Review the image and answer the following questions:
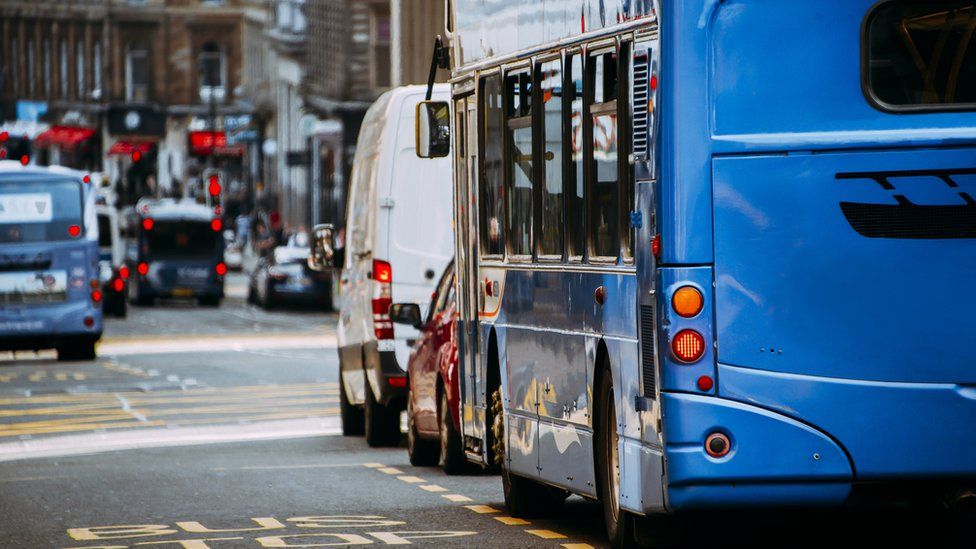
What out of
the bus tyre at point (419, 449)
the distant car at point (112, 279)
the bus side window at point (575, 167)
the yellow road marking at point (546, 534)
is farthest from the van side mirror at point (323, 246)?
the distant car at point (112, 279)

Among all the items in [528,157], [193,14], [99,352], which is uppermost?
[193,14]

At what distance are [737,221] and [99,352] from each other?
2862 centimetres

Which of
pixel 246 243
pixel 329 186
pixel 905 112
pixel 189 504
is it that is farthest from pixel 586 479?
pixel 246 243

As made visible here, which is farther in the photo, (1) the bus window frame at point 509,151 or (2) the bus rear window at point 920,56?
(1) the bus window frame at point 509,151

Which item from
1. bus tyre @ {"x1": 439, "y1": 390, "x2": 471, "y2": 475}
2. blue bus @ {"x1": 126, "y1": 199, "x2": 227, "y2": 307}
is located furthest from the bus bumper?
blue bus @ {"x1": 126, "y1": 199, "x2": 227, "y2": 307}

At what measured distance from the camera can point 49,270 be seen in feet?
113

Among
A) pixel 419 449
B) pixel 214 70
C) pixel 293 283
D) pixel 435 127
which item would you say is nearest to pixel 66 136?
pixel 214 70

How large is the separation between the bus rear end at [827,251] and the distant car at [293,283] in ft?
138

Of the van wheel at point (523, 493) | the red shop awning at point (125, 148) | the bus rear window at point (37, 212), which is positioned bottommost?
the van wheel at point (523, 493)

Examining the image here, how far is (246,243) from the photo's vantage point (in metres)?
88.4

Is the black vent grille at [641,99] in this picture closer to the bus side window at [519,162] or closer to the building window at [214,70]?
the bus side window at [519,162]

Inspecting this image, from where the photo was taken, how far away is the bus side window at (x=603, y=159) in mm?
10266

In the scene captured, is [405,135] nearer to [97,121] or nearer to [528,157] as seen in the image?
[528,157]

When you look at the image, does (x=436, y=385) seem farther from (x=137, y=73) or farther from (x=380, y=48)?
(x=137, y=73)
